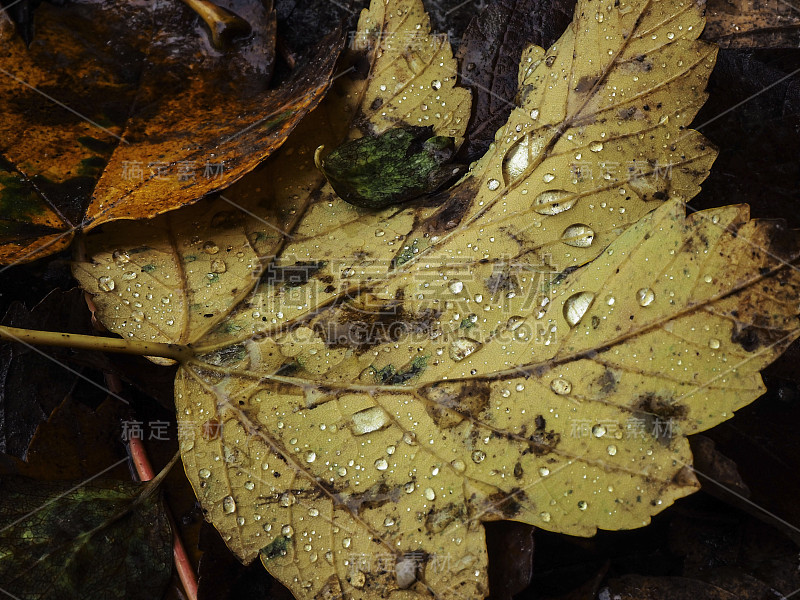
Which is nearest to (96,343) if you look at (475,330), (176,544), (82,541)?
(82,541)

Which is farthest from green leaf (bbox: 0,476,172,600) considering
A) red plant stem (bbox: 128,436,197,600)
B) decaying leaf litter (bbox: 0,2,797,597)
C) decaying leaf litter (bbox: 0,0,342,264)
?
decaying leaf litter (bbox: 0,0,342,264)

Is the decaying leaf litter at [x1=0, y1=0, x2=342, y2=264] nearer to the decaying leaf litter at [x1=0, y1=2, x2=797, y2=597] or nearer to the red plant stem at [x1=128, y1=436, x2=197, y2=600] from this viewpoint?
the decaying leaf litter at [x1=0, y1=2, x2=797, y2=597]

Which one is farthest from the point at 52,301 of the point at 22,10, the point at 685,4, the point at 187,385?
the point at 685,4

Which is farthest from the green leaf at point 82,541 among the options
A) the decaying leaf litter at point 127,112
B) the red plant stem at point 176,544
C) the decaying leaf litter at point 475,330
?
the decaying leaf litter at point 127,112

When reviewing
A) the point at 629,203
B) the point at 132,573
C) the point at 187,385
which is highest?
the point at 629,203

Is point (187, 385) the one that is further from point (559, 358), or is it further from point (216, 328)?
point (559, 358)

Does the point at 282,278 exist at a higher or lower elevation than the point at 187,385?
higher
